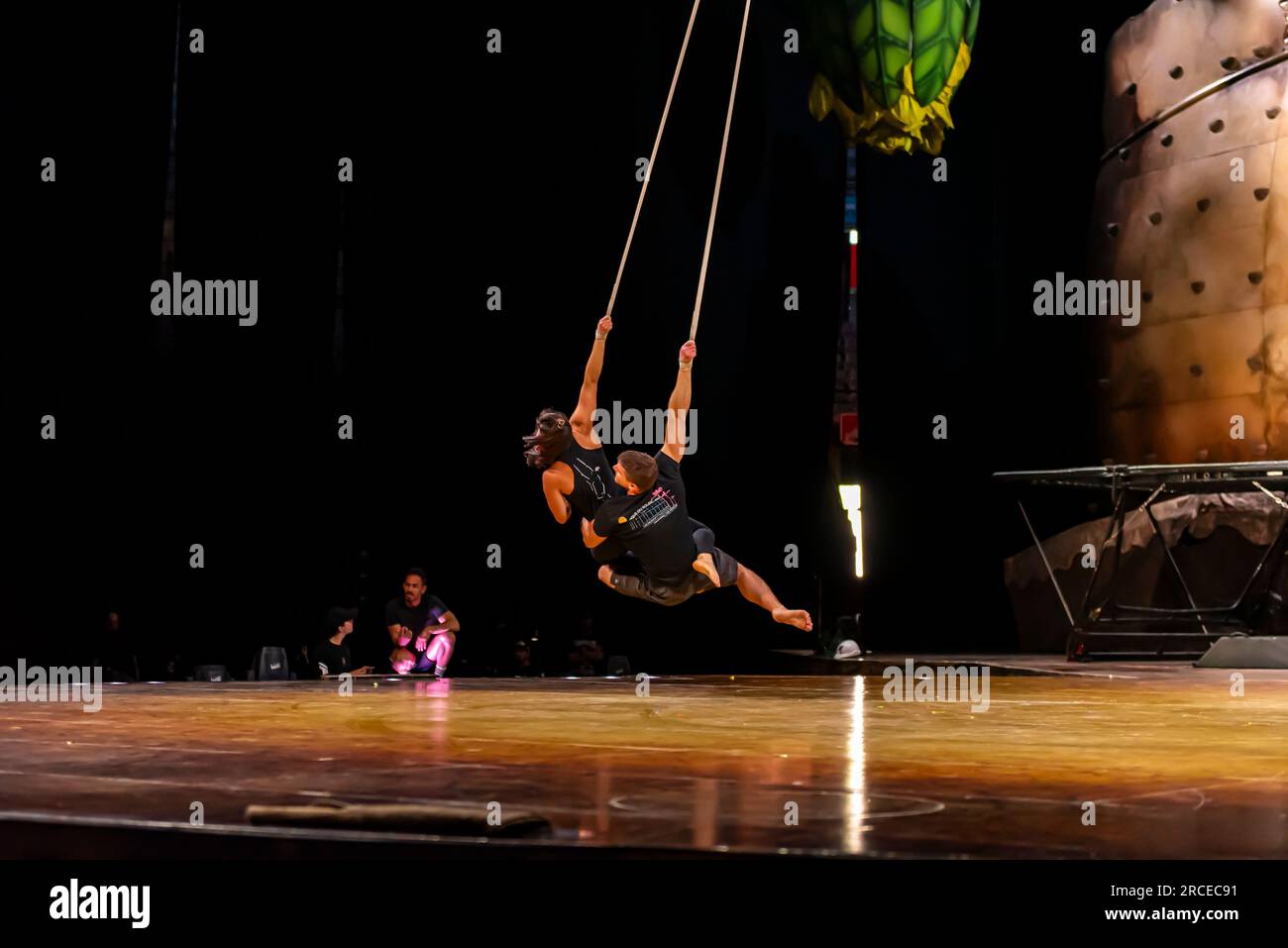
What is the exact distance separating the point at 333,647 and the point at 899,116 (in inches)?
267

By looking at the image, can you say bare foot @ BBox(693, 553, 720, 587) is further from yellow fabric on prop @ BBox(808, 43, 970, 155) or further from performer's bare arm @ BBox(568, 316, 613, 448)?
yellow fabric on prop @ BBox(808, 43, 970, 155)

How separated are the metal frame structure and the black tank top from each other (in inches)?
162

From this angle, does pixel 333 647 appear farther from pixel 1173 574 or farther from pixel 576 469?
pixel 1173 574

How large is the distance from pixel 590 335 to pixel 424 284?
1.50m

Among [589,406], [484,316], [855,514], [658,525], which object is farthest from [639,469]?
[855,514]

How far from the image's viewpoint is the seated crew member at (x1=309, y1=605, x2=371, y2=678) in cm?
1042

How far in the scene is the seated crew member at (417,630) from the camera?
10.9 m

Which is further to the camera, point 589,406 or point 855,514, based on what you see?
point 855,514

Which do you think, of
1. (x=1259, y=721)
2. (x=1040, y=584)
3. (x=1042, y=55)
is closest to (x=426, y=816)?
(x=1259, y=721)

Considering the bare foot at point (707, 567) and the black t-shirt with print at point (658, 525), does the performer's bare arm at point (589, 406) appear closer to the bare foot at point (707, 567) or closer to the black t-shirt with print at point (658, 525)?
the black t-shirt with print at point (658, 525)

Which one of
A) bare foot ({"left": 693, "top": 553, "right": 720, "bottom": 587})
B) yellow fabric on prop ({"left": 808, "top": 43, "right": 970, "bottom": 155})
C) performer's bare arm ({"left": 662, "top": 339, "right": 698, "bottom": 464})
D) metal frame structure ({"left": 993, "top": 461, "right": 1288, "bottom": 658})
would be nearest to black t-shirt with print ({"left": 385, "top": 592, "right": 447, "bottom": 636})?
performer's bare arm ({"left": 662, "top": 339, "right": 698, "bottom": 464})

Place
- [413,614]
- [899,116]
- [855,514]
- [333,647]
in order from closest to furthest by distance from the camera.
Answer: [333,647] → [413,614] → [899,116] → [855,514]

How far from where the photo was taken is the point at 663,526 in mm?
7801
